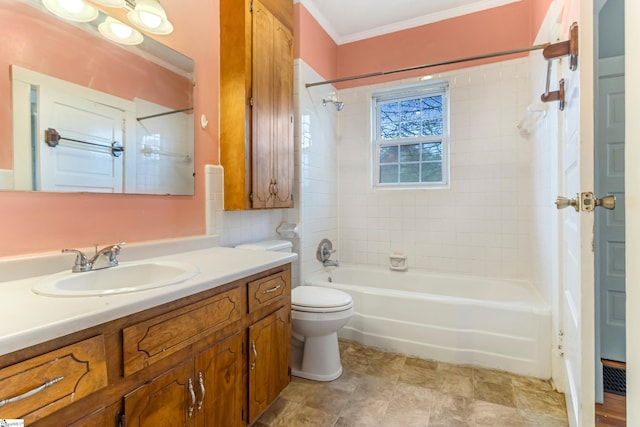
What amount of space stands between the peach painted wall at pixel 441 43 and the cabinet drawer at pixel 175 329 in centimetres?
265

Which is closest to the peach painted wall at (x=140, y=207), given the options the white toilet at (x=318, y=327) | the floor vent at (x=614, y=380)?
the white toilet at (x=318, y=327)

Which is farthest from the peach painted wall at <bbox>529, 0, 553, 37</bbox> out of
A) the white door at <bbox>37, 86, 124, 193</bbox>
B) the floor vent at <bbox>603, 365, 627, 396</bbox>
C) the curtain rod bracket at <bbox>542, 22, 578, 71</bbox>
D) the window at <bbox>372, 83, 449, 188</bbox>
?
the white door at <bbox>37, 86, 124, 193</bbox>

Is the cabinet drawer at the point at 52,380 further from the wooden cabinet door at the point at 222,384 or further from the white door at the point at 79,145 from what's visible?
the white door at the point at 79,145

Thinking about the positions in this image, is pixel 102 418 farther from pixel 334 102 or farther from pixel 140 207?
pixel 334 102

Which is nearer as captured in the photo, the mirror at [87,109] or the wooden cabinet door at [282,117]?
the mirror at [87,109]

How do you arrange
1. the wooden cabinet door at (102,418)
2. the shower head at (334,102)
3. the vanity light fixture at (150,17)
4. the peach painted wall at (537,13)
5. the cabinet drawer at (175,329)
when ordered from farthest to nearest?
the shower head at (334,102)
the peach painted wall at (537,13)
the vanity light fixture at (150,17)
the cabinet drawer at (175,329)
the wooden cabinet door at (102,418)

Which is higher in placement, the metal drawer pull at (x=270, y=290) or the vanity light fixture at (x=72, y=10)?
the vanity light fixture at (x=72, y=10)

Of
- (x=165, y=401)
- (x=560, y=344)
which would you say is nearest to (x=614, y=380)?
(x=560, y=344)

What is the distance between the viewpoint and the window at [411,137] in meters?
2.90

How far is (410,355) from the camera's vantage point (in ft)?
7.16

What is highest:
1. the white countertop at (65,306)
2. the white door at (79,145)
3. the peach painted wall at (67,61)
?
the peach painted wall at (67,61)

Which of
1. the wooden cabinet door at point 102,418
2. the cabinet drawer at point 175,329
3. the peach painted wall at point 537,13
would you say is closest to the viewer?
the wooden cabinet door at point 102,418

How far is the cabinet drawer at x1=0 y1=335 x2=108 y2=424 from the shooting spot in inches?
25.1

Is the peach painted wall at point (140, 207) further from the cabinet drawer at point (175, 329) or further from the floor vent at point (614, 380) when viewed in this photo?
the floor vent at point (614, 380)
